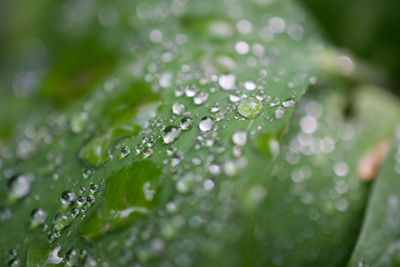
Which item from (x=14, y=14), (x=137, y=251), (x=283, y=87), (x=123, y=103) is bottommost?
(x=14, y=14)

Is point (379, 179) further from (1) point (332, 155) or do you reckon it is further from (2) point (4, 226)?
(2) point (4, 226)

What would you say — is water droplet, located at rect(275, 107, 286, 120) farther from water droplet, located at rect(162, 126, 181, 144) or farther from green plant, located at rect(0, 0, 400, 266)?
water droplet, located at rect(162, 126, 181, 144)

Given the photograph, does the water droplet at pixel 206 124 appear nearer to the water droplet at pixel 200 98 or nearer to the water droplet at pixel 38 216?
the water droplet at pixel 200 98

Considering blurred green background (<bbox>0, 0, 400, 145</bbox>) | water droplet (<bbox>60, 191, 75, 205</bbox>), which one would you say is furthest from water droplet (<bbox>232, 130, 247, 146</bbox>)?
blurred green background (<bbox>0, 0, 400, 145</bbox>)

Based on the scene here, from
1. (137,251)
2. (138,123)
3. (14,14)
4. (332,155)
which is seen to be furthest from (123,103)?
(14,14)

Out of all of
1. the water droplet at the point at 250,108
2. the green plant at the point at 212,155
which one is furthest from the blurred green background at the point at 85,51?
the water droplet at the point at 250,108
